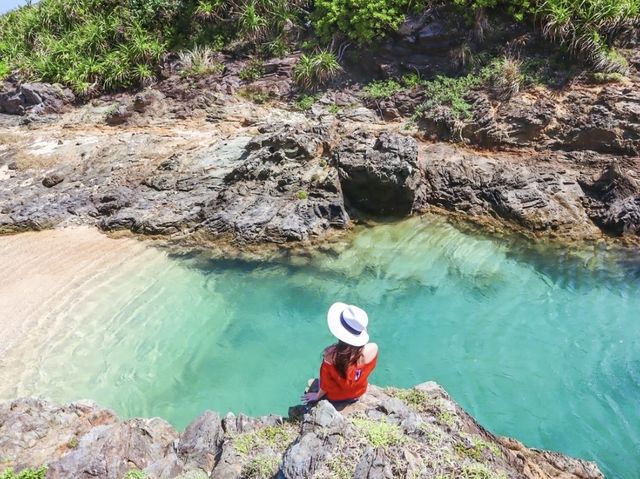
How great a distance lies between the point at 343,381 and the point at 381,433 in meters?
0.90

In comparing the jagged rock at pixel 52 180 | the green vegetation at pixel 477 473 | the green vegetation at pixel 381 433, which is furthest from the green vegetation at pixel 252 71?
the green vegetation at pixel 477 473

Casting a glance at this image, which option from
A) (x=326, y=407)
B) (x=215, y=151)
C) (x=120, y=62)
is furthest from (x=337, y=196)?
(x=120, y=62)

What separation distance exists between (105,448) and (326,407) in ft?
6.60

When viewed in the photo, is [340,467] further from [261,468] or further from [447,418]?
[447,418]

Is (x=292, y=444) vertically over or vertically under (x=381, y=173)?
over

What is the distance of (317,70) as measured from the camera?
13.3 meters

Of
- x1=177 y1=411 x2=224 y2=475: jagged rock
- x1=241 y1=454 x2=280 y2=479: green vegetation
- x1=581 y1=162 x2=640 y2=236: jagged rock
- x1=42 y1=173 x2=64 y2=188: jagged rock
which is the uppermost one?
x1=241 y1=454 x2=280 y2=479: green vegetation

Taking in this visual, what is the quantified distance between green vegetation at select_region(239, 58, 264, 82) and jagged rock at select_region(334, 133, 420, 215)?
5.08 metres

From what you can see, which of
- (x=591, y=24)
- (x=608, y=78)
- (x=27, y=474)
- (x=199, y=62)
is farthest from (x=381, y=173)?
(x=199, y=62)

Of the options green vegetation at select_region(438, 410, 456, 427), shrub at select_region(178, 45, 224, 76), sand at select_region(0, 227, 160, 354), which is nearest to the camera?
green vegetation at select_region(438, 410, 456, 427)

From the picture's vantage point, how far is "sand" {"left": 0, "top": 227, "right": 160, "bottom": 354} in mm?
7742

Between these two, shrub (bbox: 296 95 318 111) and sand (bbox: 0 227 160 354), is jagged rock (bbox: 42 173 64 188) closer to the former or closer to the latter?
sand (bbox: 0 227 160 354)

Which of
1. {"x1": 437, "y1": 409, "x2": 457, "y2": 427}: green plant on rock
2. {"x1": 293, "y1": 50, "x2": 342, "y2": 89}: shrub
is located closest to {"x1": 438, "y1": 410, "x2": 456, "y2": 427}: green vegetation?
{"x1": 437, "y1": 409, "x2": 457, "y2": 427}: green plant on rock

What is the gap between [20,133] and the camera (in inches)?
551
